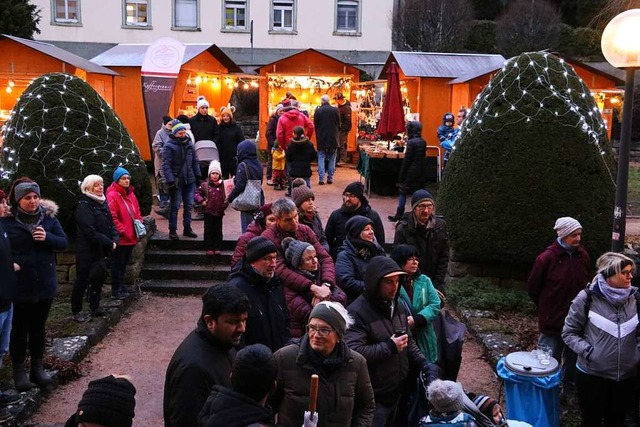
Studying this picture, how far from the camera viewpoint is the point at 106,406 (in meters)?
2.78

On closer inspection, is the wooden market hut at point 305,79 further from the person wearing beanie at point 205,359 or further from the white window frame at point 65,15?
the white window frame at point 65,15

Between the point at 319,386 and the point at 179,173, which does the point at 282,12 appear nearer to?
the point at 179,173

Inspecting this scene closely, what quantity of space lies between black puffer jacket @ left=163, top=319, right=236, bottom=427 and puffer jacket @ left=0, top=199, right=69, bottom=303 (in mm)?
2780

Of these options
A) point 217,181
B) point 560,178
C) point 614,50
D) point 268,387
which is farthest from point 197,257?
point 268,387

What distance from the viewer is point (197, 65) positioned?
1777 centimetres

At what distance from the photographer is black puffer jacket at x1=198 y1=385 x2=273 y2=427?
9.48ft

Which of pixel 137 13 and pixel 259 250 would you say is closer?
pixel 259 250

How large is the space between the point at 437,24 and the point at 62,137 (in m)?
24.8

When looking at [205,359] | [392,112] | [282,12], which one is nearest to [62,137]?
[205,359]

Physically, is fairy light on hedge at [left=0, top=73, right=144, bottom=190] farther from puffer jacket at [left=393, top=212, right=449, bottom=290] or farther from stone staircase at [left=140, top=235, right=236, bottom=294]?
puffer jacket at [left=393, top=212, right=449, bottom=290]

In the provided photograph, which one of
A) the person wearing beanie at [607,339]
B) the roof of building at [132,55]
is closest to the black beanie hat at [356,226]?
the person wearing beanie at [607,339]

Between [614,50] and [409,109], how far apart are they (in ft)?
41.3

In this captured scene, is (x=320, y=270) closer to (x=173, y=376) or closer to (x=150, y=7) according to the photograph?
(x=173, y=376)

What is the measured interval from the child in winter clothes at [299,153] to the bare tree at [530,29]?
20148 millimetres
